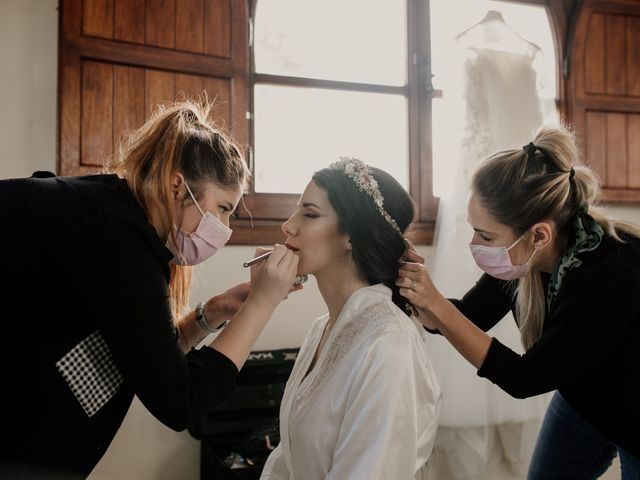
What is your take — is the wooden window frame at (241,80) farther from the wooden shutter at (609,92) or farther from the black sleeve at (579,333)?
the black sleeve at (579,333)

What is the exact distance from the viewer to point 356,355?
4.14 feet

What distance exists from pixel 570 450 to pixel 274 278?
1.03m

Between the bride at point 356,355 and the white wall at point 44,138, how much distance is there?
120cm

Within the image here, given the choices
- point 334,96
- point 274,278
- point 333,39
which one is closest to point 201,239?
point 274,278

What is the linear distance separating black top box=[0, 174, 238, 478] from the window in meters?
1.61

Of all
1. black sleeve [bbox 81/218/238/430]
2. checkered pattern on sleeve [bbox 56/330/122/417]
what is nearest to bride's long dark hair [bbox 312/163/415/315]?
black sleeve [bbox 81/218/238/430]

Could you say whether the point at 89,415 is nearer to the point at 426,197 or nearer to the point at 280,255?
the point at 280,255

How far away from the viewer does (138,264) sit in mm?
1019

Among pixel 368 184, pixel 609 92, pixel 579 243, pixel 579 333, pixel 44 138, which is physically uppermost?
pixel 609 92

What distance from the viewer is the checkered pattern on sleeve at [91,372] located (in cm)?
103

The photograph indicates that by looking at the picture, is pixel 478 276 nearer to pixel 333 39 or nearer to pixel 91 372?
pixel 333 39

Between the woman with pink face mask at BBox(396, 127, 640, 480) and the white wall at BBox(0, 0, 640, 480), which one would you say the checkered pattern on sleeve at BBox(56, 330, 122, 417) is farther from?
the white wall at BBox(0, 0, 640, 480)

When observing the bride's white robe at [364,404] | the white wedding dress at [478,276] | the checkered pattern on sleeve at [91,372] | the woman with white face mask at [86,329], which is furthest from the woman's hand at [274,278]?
the white wedding dress at [478,276]

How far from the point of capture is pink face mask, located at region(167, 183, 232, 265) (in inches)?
50.7
